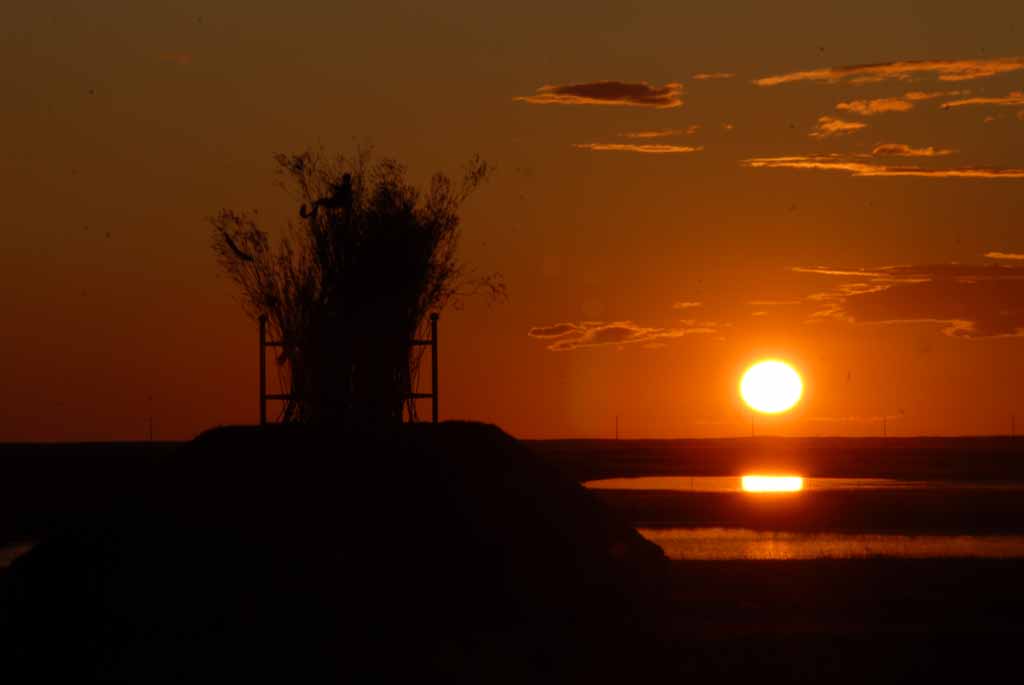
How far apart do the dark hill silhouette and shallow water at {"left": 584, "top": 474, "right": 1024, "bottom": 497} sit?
1107 inches

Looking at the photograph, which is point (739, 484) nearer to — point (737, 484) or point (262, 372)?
point (737, 484)

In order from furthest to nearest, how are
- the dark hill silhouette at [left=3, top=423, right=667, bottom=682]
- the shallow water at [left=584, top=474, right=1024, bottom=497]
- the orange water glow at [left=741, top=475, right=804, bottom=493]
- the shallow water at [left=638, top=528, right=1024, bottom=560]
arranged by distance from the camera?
the shallow water at [left=584, top=474, right=1024, bottom=497] < the orange water glow at [left=741, top=475, right=804, bottom=493] < the shallow water at [left=638, top=528, right=1024, bottom=560] < the dark hill silhouette at [left=3, top=423, right=667, bottom=682]

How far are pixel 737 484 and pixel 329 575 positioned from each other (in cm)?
3760

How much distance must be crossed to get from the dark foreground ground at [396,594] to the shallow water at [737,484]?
27.0 m

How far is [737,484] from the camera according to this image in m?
50.6

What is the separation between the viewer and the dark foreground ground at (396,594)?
43.8 feet

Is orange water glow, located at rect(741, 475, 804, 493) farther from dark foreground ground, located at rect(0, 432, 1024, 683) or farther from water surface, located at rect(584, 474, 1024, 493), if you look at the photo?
dark foreground ground, located at rect(0, 432, 1024, 683)

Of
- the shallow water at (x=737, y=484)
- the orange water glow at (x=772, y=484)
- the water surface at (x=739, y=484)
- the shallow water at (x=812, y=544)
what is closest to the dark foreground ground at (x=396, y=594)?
the shallow water at (x=812, y=544)

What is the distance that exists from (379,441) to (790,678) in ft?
13.8

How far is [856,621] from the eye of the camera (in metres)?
17.5

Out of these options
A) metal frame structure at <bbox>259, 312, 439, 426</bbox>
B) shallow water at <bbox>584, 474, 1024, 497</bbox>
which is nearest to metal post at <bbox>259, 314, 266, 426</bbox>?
metal frame structure at <bbox>259, 312, 439, 426</bbox>

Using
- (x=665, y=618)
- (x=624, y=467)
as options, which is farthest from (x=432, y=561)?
(x=624, y=467)

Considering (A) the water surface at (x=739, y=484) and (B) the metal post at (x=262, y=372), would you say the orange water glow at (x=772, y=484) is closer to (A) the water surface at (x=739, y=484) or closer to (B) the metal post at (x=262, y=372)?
(A) the water surface at (x=739, y=484)

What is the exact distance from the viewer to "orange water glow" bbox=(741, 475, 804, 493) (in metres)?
46.2
